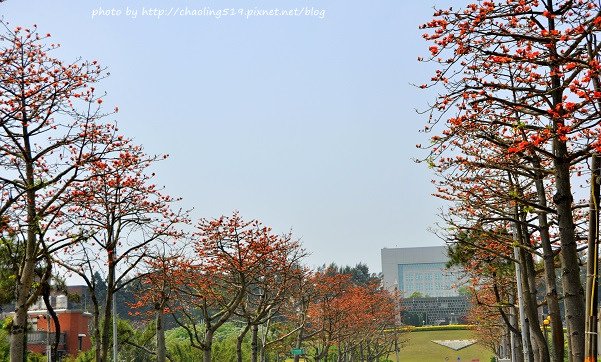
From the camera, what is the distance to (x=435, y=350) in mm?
79000

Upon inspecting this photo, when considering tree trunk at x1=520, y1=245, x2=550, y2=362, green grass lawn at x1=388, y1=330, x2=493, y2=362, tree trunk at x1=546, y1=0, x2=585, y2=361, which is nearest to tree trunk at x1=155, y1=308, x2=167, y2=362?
tree trunk at x1=520, y1=245, x2=550, y2=362

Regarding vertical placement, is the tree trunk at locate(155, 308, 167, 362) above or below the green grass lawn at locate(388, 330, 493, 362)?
above

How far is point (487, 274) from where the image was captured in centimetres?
2286

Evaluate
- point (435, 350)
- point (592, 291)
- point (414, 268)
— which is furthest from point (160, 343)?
point (414, 268)

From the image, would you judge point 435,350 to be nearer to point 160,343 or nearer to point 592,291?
point 160,343

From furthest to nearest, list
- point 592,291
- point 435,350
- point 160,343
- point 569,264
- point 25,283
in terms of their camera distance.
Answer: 1. point 435,350
2. point 160,343
3. point 25,283
4. point 569,264
5. point 592,291

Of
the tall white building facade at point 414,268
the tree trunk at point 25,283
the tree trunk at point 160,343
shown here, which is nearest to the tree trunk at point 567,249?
the tree trunk at point 25,283

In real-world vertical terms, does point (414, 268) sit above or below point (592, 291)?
above

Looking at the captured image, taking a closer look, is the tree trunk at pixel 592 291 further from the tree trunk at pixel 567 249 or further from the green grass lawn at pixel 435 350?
the green grass lawn at pixel 435 350

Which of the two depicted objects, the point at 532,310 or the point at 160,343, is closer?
the point at 532,310

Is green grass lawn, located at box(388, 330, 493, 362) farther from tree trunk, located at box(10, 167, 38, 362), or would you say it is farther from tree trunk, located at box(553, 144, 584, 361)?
tree trunk, located at box(553, 144, 584, 361)

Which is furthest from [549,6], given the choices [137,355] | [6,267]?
[137,355]

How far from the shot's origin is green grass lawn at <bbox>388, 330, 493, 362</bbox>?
75.1 m

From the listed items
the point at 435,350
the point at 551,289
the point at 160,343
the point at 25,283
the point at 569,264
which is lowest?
the point at 435,350
